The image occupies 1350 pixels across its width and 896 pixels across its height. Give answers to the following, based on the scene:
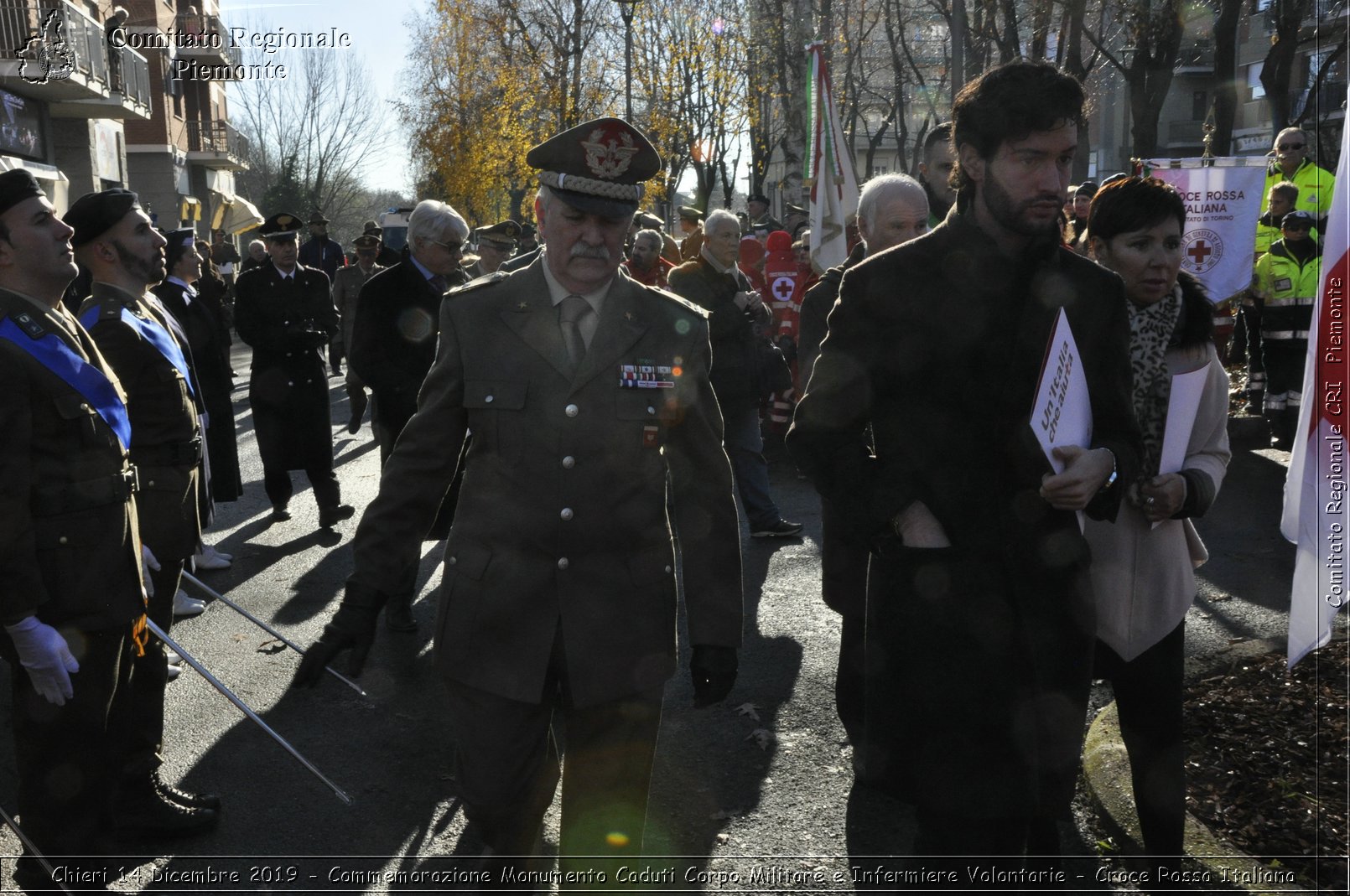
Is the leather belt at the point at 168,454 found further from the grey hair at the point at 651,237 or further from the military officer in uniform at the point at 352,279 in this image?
the military officer in uniform at the point at 352,279

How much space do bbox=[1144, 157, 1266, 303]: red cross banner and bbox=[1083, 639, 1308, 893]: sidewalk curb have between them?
770 centimetres

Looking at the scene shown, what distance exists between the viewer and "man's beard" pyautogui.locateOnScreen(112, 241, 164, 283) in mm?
4836

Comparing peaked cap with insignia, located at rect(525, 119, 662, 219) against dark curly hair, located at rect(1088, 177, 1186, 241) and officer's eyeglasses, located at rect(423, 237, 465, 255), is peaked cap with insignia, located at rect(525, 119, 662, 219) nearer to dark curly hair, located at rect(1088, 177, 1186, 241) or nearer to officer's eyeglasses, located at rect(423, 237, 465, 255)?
dark curly hair, located at rect(1088, 177, 1186, 241)

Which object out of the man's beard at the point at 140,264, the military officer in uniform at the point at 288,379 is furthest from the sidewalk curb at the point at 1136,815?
the military officer in uniform at the point at 288,379

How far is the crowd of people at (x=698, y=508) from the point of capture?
2760mm

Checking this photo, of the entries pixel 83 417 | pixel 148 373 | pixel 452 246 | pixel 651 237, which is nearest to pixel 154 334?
pixel 148 373

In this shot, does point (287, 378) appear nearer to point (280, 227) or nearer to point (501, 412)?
point (280, 227)

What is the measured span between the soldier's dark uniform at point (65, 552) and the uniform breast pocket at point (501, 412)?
122 cm

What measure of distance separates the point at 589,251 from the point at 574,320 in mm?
183

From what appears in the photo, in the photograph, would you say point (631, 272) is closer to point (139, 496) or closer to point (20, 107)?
point (139, 496)

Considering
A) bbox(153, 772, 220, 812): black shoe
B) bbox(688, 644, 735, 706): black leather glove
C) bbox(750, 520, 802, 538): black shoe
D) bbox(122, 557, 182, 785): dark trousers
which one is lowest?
bbox(750, 520, 802, 538): black shoe

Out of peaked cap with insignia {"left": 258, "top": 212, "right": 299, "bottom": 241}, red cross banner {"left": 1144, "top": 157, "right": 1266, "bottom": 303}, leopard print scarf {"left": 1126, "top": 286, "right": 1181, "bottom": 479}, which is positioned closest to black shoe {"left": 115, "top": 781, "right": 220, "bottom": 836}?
leopard print scarf {"left": 1126, "top": 286, "right": 1181, "bottom": 479}

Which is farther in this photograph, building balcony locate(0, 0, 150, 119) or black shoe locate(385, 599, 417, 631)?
building balcony locate(0, 0, 150, 119)

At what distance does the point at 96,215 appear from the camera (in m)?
4.81
